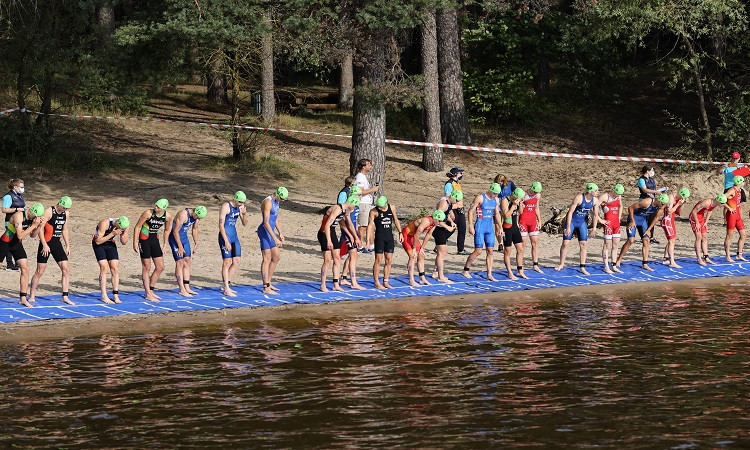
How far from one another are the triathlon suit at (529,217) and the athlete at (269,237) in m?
4.19

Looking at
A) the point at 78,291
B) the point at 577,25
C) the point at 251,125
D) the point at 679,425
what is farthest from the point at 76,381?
the point at 577,25

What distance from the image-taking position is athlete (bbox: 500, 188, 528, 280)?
17.8 meters

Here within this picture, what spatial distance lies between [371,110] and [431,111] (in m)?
5.94

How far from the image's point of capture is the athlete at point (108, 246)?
15.2m

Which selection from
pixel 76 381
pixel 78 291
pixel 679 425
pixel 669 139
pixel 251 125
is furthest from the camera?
pixel 669 139

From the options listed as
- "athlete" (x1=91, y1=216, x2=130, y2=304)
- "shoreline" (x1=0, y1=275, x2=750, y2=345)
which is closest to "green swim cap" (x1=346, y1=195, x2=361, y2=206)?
"shoreline" (x1=0, y1=275, x2=750, y2=345)

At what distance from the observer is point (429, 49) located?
2700 centimetres

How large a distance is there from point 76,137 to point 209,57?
5.30 meters

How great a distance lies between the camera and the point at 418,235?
1717cm

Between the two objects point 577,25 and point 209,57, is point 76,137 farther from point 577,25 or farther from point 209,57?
point 577,25

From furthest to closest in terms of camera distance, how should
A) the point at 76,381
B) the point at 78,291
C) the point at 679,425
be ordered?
the point at 78,291 < the point at 76,381 < the point at 679,425

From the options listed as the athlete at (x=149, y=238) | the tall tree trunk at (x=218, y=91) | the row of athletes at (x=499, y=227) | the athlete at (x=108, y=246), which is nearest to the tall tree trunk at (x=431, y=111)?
the tall tree trunk at (x=218, y=91)

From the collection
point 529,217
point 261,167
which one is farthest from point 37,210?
point 261,167

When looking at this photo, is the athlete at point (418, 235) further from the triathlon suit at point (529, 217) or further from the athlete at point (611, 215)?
the athlete at point (611, 215)
